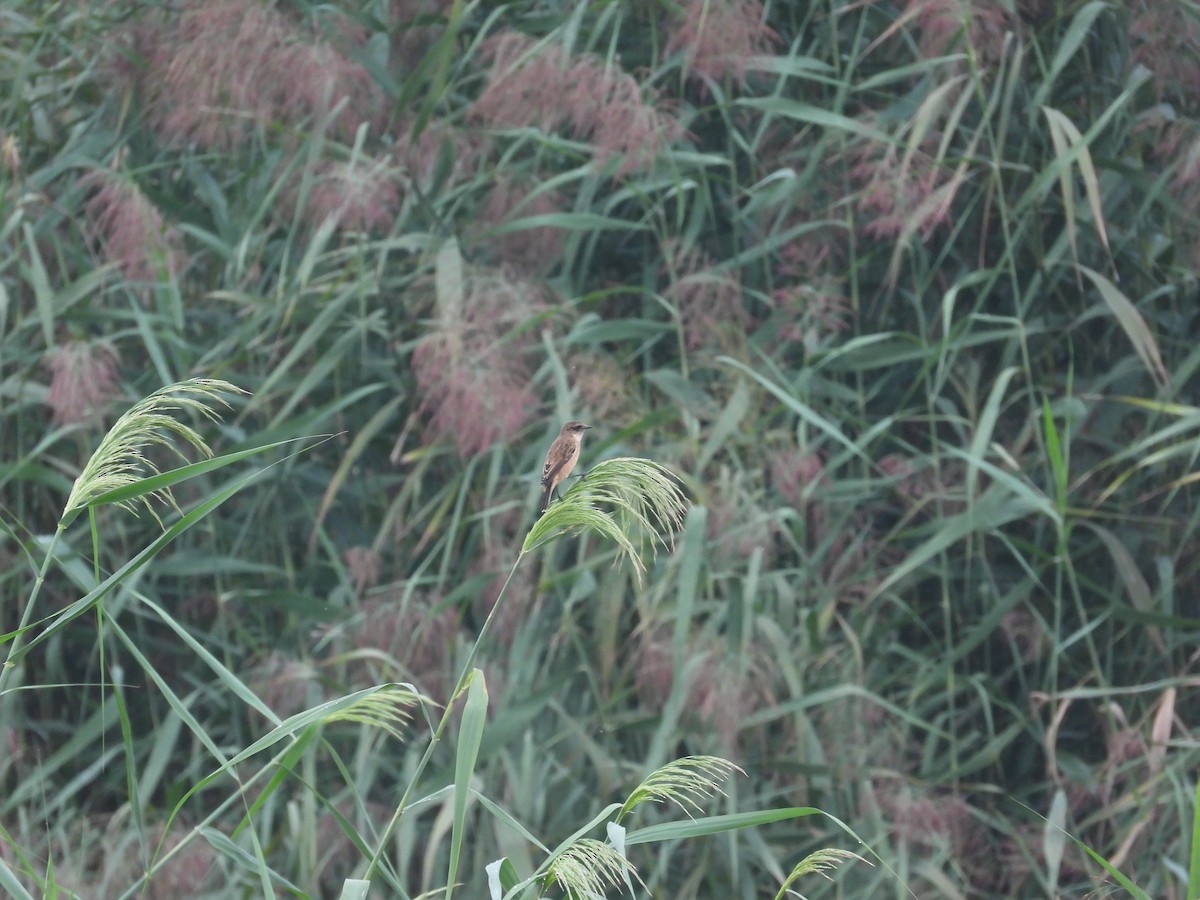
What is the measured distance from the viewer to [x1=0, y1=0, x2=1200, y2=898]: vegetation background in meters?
2.90

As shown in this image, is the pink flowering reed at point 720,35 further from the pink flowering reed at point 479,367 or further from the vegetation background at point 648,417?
the pink flowering reed at point 479,367

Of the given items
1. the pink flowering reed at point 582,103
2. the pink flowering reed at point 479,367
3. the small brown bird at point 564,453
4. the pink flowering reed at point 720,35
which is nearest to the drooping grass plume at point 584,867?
the small brown bird at point 564,453

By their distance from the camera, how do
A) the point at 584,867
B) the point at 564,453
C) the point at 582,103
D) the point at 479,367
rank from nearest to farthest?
the point at 584,867 < the point at 564,453 < the point at 479,367 < the point at 582,103

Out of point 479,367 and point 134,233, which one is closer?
point 479,367

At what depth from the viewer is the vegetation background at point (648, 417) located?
2.90m

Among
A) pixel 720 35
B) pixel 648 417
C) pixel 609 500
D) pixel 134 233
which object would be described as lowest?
pixel 648 417

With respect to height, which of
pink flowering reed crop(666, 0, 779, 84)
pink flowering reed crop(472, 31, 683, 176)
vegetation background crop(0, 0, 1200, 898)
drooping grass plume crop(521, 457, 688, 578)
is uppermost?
drooping grass plume crop(521, 457, 688, 578)

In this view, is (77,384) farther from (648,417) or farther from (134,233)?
(648,417)

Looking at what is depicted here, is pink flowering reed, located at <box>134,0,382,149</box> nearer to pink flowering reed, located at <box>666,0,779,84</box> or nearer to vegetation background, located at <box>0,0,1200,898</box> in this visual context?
vegetation background, located at <box>0,0,1200,898</box>

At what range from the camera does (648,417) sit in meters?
2.92

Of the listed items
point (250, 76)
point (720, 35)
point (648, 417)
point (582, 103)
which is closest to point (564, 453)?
point (648, 417)

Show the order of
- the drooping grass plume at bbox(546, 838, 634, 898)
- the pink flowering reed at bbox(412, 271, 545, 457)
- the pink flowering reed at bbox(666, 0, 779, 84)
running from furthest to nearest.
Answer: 1. the pink flowering reed at bbox(666, 0, 779, 84)
2. the pink flowering reed at bbox(412, 271, 545, 457)
3. the drooping grass plume at bbox(546, 838, 634, 898)

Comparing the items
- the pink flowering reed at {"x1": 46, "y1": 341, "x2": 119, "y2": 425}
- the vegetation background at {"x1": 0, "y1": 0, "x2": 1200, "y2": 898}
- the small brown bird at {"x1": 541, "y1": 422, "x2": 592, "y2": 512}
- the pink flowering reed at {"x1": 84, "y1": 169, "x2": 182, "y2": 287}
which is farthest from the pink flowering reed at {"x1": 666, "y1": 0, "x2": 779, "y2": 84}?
the pink flowering reed at {"x1": 46, "y1": 341, "x2": 119, "y2": 425}

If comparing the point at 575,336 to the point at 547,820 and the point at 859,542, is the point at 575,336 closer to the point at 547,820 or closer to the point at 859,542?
the point at 859,542
